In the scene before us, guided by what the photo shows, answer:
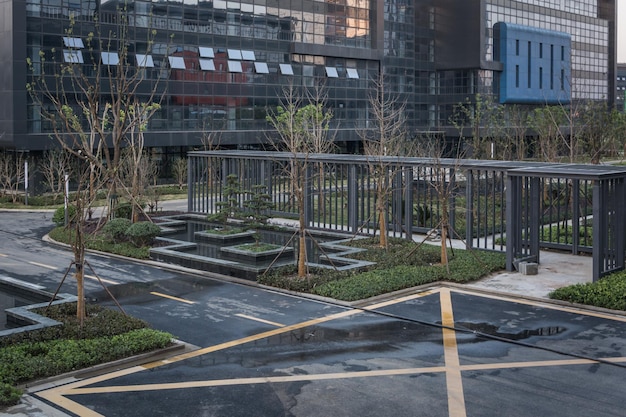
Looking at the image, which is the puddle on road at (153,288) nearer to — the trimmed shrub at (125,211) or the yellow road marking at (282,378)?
the yellow road marking at (282,378)

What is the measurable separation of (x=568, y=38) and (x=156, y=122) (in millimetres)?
54629

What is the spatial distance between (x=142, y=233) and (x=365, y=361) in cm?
1509

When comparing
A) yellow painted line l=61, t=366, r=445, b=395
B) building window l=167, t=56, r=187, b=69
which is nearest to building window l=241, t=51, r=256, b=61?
building window l=167, t=56, r=187, b=69

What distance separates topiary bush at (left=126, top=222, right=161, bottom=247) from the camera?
28.4 meters

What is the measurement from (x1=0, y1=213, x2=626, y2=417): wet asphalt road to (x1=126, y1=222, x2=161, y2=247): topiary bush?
6.45 meters

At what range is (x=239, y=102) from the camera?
60312 millimetres

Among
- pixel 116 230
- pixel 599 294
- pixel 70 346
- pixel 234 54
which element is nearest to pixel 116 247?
pixel 116 230

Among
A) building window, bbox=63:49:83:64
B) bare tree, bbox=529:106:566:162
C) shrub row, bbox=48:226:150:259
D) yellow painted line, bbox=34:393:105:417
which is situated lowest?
yellow painted line, bbox=34:393:105:417

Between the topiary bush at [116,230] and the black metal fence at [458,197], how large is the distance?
3.73 meters

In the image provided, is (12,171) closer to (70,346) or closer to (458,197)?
(458,197)

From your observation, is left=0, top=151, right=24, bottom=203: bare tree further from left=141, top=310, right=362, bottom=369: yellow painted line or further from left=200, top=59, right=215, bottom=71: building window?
left=141, top=310, right=362, bottom=369: yellow painted line

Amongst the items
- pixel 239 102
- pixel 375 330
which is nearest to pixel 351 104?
pixel 239 102

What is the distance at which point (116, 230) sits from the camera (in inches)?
1151

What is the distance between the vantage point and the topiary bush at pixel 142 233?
28391 mm
